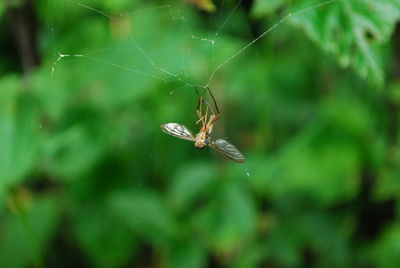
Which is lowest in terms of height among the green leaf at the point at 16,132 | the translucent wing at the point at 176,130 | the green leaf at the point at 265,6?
the green leaf at the point at 16,132

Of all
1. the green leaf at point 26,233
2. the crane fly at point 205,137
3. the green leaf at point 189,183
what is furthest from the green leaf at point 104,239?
the crane fly at point 205,137

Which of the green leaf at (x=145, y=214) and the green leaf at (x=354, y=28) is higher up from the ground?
the green leaf at (x=354, y=28)

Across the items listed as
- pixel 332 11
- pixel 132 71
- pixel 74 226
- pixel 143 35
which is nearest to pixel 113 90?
pixel 132 71

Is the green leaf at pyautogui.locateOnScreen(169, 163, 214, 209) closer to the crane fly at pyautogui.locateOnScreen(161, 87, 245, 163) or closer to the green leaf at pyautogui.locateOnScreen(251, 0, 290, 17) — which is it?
the crane fly at pyautogui.locateOnScreen(161, 87, 245, 163)

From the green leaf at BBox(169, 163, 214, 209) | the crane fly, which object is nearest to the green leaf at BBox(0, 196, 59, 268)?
the green leaf at BBox(169, 163, 214, 209)

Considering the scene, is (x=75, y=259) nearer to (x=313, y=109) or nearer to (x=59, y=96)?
(x=59, y=96)

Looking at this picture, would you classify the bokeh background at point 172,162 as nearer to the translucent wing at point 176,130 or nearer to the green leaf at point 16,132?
the green leaf at point 16,132
